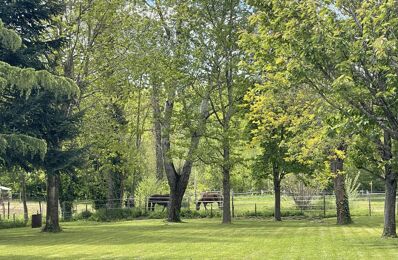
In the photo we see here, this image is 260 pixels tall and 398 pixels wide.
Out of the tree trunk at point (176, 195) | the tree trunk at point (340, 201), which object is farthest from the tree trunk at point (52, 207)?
the tree trunk at point (340, 201)

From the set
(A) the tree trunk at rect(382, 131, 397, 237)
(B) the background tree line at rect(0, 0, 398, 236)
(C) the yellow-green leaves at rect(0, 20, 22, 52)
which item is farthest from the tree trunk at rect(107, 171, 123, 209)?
(C) the yellow-green leaves at rect(0, 20, 22, 52)

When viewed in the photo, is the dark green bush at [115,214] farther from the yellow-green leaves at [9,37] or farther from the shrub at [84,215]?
the yellow-green leaves at [9,37]

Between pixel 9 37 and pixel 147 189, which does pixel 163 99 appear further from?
pixel 9 37

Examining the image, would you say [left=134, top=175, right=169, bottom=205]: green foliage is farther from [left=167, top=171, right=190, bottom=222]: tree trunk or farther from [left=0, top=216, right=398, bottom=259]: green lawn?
[left=0, top=216, right=398, bottom=259]: green lawn

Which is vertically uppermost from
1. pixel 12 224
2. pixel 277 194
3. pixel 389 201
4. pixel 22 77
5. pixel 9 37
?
pixel 9 37

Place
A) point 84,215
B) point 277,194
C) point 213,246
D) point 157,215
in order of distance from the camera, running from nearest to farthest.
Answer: point 213,246 → point 277,194 → point 157,215 → point 84,215

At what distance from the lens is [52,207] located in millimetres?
23859

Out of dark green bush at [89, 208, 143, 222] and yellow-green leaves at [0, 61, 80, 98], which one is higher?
yellow-green leaves at [0, 61, 80, 98]

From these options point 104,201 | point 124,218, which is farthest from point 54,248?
point 104,201

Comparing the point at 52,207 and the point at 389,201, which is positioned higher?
the point at 389,201

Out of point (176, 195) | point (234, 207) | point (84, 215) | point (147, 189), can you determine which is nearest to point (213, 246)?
point (176, 195)

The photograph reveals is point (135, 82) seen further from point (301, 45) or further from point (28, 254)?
point (301, 45)

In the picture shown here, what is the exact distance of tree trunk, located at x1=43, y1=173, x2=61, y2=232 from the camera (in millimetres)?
23391

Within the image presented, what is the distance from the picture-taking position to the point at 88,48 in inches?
998
